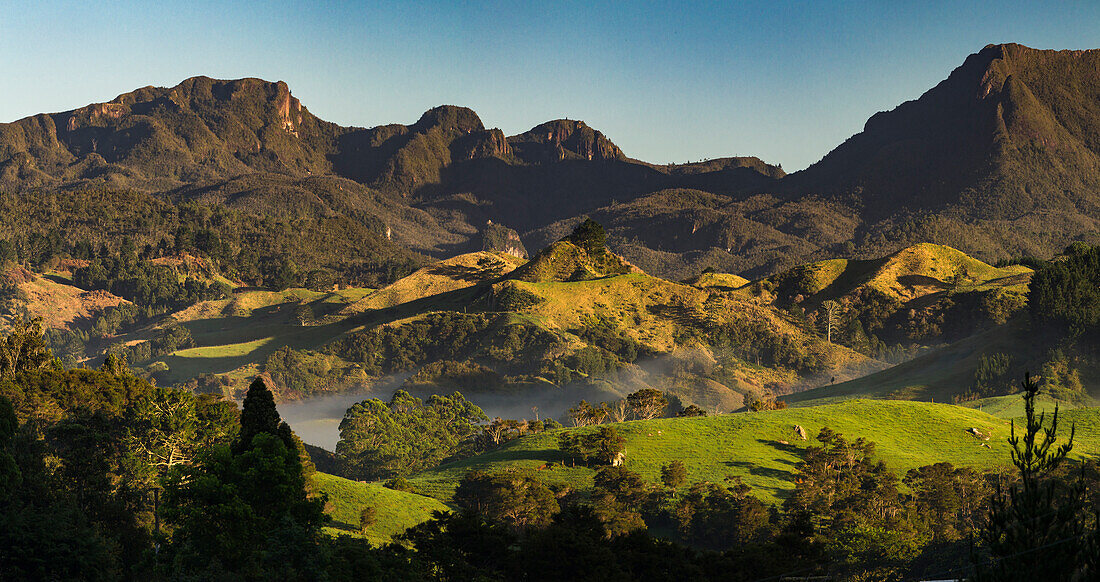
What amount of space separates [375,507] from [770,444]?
4138 cm

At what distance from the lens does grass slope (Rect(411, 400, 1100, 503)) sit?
94188 mm

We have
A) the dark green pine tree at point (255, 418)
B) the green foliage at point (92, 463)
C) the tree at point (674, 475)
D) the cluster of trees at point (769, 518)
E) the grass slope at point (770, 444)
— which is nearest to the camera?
the cluster of trees at point (769, 518)

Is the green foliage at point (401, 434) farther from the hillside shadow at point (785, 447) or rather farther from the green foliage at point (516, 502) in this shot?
the green foliage at point (516, 502)

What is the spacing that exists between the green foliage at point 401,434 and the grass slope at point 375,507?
4477 cm

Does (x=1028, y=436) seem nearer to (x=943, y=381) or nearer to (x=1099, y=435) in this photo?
(x=1099, y=435)

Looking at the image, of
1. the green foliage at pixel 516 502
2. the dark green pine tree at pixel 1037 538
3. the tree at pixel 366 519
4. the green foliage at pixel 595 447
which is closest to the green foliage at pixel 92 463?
the tree at pixel 366 519

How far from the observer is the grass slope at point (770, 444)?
94.2 m

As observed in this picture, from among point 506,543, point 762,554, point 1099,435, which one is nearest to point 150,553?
point 506,543

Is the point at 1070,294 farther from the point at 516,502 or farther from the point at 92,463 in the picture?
the point at 92,463

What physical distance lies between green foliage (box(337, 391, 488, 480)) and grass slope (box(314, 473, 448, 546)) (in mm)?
44771

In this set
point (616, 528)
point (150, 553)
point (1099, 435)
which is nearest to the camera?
point (150, 553)


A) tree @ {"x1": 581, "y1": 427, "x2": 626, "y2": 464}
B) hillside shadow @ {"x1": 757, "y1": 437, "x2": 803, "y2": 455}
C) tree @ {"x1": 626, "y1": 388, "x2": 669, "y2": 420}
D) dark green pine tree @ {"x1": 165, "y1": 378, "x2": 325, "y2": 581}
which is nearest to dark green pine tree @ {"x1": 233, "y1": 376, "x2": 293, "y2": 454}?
dark green pine tree @ {"x1": 165, "y1": 378, "x2": 325, "y2": 581}

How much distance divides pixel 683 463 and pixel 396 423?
61.1 m

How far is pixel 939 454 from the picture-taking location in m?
99.9
